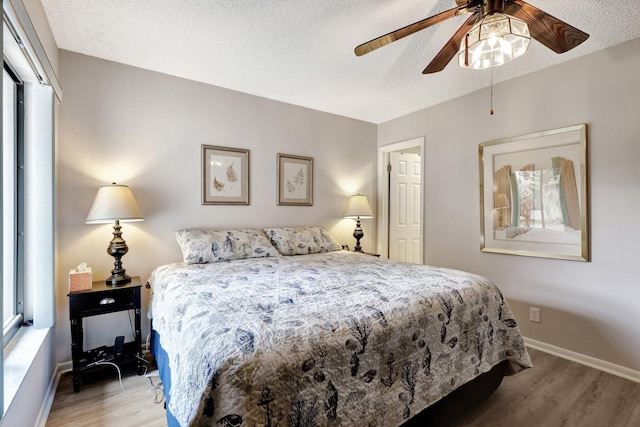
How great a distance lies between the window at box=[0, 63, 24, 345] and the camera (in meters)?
1.73

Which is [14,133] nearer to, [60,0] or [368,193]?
[60,0]

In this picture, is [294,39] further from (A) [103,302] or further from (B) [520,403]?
(B) [520,403]

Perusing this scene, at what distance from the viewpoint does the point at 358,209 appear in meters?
3.64

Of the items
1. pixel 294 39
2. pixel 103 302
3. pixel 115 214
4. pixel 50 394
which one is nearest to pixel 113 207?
pixel 115 214

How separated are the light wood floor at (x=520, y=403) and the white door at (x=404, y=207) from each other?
2.13 metres

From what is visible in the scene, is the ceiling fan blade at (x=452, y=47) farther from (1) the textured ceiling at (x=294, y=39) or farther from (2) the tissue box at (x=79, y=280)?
(2) the tissue box at (x=79, y=280)

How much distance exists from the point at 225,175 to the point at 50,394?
201 centimetres

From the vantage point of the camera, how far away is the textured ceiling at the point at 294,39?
73.0 inches

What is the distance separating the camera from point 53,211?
1982 millimetres

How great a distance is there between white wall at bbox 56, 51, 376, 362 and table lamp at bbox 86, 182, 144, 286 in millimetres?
246

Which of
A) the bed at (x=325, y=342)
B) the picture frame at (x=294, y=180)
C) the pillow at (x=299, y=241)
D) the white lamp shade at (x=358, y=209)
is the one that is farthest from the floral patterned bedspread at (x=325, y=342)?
the white lamp shade at (x=358, y=209)

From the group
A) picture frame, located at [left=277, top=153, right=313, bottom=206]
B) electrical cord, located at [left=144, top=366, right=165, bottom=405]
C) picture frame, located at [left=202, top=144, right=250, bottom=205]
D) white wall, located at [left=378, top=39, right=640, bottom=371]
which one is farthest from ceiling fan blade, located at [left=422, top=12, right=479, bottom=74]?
electrical cord, located at [left=144, top=366, right=165, bottom=405]

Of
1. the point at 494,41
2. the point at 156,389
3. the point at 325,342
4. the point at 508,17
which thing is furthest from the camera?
the point at 156,389

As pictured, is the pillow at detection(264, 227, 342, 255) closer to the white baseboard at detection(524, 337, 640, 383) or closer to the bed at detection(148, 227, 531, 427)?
the bed at detection(148, 227, 531, 427)
